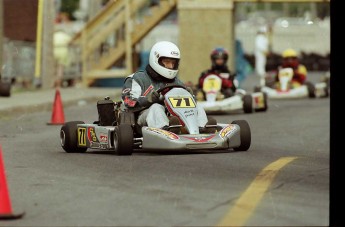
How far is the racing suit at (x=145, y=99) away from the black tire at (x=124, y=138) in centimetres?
56

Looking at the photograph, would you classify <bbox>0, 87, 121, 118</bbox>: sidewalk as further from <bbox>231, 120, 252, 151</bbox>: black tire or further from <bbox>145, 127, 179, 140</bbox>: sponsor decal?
<bbox>145, 127, 179, 140</bbox>: sponsor decal

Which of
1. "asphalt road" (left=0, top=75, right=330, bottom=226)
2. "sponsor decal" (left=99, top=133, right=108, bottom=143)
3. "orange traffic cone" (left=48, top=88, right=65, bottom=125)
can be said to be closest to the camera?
"asphalt road" (left=0, top=75, right=330, bottom=226)

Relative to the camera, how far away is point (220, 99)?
23969mm

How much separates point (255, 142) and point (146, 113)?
2592 millimetres

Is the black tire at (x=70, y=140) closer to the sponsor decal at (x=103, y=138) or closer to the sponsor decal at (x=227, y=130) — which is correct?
the sponsor decal at (x=103, y=138)

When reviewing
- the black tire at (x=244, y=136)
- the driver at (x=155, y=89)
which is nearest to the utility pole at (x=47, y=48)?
the driver at (x=155, y=89)

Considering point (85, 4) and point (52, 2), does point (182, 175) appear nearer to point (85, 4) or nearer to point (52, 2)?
point (52, 2)

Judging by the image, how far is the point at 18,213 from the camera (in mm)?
9055

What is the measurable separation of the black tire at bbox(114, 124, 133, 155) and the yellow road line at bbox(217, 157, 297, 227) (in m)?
1.83

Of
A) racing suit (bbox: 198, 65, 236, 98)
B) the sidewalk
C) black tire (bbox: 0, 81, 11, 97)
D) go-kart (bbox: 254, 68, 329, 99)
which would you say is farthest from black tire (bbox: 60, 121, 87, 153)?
go-kart (bbox: 254, 68, 329, 99)

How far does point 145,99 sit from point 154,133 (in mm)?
810

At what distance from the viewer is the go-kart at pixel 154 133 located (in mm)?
13383

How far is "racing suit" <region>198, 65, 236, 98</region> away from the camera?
79.7 ft
